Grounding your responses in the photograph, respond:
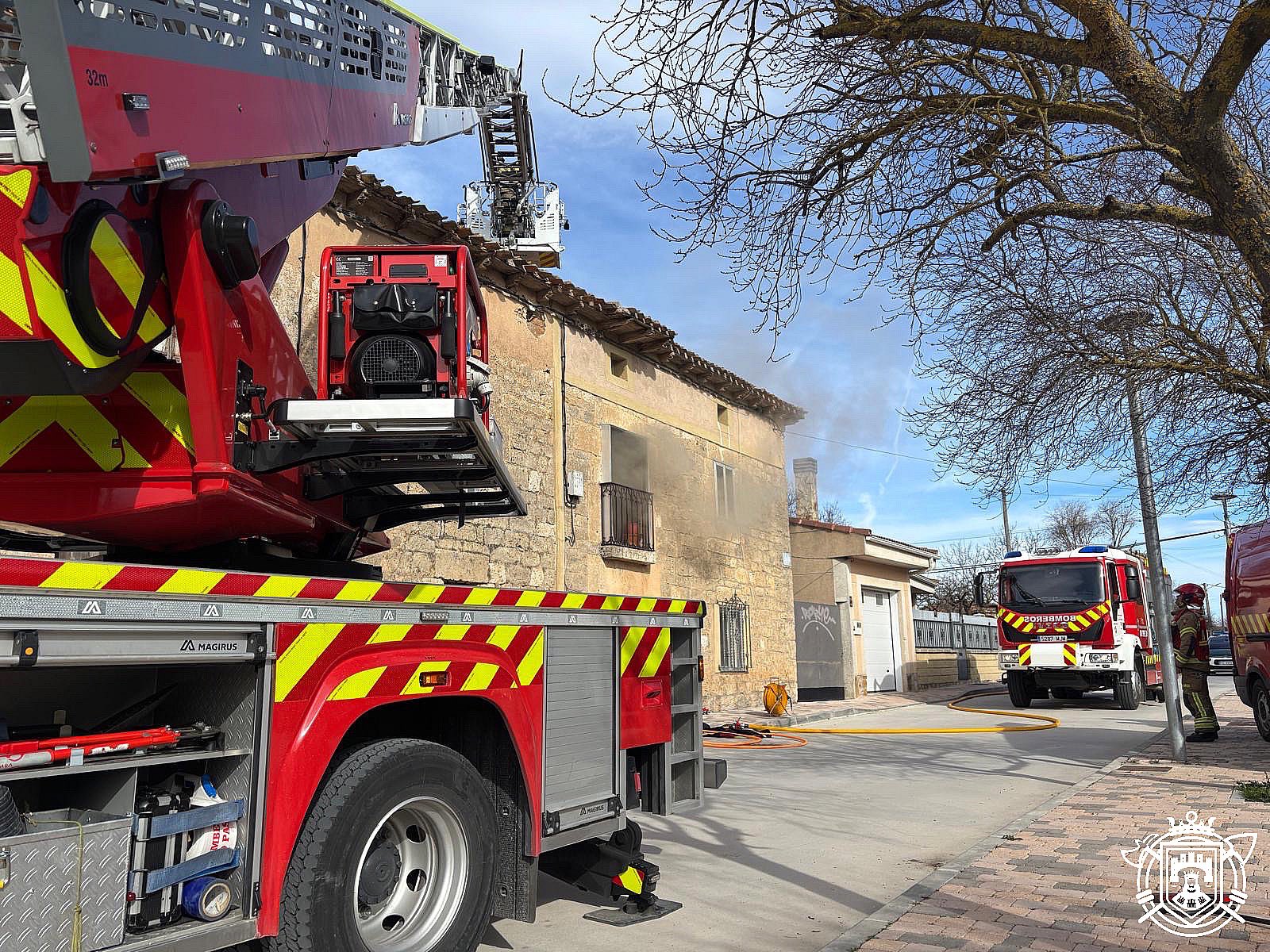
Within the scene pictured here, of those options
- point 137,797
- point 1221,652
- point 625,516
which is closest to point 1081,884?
point 137,797

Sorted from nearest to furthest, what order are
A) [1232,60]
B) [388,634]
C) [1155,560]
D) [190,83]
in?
[190,83] < [388,634] < [1232,60] < [1155,560]

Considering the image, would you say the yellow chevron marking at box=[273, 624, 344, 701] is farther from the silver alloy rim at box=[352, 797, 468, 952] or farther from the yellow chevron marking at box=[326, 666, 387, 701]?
the silver alloy rim at box=[352, 797, 468, 952]

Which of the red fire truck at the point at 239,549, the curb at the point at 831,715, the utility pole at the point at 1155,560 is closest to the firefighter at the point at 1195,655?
the utility pole at the point at 1155,560

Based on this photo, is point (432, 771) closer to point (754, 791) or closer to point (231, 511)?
point (231, 511)

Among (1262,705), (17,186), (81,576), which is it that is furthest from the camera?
(1262,705)

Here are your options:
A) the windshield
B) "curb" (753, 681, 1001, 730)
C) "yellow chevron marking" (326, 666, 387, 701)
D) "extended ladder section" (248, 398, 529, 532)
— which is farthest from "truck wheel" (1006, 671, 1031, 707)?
"yellow chevron marking" (326, 666, 387, 701)

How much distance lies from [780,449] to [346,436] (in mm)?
18791

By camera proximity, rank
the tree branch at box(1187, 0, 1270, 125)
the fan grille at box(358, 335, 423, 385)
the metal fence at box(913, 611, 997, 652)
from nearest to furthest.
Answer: the fan grille at box(358, 335, 423, 385)
the tree branch at box(1187, 0, 1270, 125)
the metal fence at box(913, 611, 997, 652)

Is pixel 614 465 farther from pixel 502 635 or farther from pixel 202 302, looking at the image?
pixel 202 302

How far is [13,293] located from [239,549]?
1666mm

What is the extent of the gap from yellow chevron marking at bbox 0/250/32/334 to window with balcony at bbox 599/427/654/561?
41.0 ft

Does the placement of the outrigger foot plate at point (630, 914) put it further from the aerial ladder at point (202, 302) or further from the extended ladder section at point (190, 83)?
the extended ladder section at point (190, 83)

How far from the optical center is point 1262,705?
38.2ft

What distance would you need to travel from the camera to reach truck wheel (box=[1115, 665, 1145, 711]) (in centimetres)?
1827
